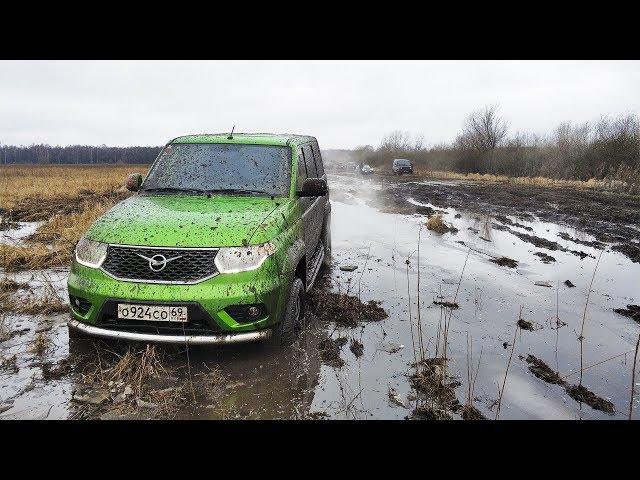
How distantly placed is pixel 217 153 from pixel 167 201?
0.99 m

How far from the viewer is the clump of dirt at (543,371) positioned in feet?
13.0

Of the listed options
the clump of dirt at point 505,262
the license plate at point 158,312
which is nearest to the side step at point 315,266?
the license plate at point 158,312

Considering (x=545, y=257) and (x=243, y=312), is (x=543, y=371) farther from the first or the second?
(x=545, y=257)

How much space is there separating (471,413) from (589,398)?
1.18 meters

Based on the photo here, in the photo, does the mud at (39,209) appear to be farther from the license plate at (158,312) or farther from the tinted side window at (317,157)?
the license plate at (158,312)

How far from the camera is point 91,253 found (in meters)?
3.74

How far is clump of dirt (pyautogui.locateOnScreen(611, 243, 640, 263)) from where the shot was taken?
362 inches

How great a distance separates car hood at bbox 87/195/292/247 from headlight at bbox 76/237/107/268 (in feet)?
0.22

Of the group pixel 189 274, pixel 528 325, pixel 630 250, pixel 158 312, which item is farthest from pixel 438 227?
pixel 158 312

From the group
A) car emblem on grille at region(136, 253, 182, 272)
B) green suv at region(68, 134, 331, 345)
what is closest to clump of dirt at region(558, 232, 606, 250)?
green suv at region(68, 134, 331, 345)

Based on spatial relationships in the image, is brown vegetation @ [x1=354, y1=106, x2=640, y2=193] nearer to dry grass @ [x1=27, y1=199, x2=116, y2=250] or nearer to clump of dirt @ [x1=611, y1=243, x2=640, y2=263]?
clump of dirt @ [x1=611, y1=243, x2=640, y2=263]

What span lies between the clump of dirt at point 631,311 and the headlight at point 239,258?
513cm
